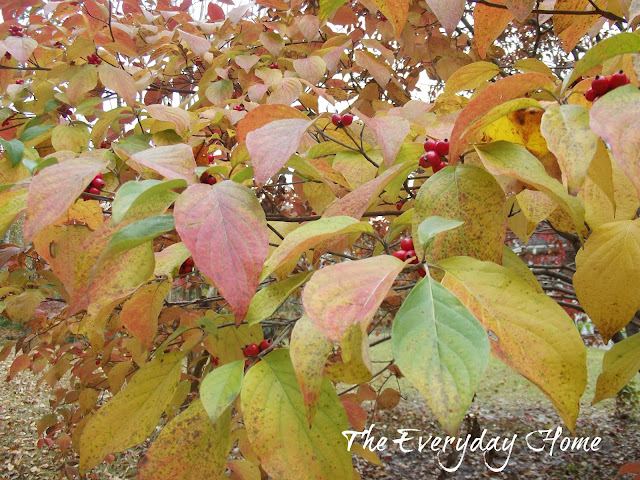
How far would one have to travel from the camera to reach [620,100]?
564 mm

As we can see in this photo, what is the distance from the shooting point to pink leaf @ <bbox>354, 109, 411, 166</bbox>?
33.4 inches

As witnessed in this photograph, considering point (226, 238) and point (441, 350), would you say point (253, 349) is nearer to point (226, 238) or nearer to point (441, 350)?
point (226, 238)

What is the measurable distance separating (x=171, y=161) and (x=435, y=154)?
18.3 inches

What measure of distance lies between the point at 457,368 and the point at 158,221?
0.44 metres

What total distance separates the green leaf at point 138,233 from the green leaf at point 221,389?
256mm

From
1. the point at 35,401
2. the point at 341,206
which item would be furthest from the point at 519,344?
the point at 35,401

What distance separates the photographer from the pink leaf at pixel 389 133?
0.85 meters

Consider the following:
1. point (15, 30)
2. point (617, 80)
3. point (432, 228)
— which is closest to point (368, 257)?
point (432, 228)

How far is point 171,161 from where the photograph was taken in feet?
2.49

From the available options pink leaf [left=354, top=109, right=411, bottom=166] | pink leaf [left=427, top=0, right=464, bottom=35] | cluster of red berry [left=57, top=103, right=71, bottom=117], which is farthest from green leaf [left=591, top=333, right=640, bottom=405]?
cluster of red berry [left=57, top=103, right=71, bottom=117]

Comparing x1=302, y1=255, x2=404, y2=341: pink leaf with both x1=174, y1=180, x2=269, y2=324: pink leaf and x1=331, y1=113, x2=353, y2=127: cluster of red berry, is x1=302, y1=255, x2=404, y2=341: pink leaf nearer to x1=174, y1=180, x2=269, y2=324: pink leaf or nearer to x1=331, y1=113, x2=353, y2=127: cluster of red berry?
x1=174, y1=180, x2=269, y2=324: pink leaf

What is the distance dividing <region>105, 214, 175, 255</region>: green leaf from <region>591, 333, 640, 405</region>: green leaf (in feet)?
2.96

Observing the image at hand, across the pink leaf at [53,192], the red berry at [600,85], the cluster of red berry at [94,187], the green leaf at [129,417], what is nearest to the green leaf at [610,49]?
the red berry at [600,85]

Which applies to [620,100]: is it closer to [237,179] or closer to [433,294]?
[433,294]
